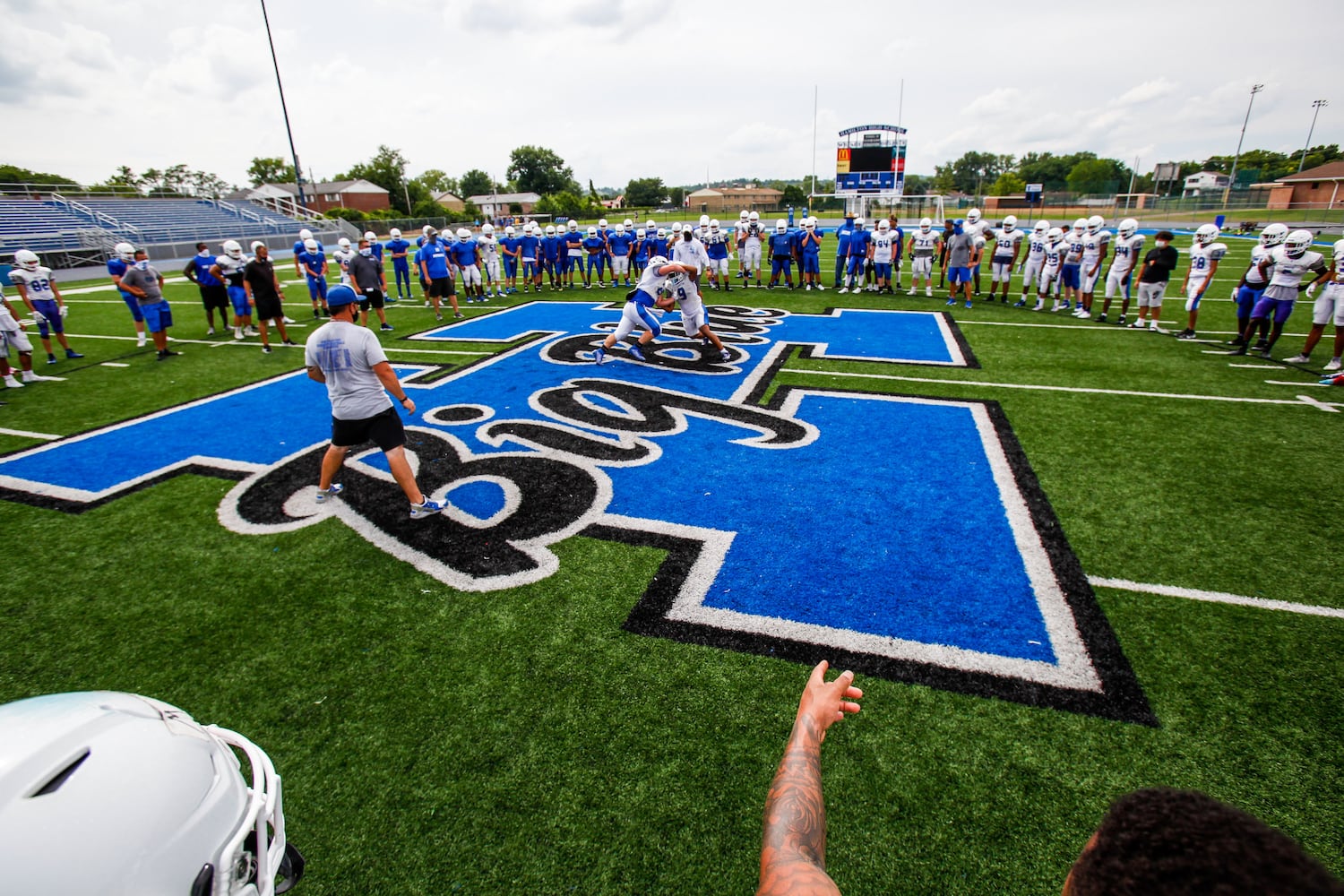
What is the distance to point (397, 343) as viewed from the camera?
12.5 meters

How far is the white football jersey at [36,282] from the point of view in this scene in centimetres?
1065

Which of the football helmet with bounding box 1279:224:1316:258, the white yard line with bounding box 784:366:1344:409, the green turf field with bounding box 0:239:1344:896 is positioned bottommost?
the green turf field with bounding box 0:239:1344:896

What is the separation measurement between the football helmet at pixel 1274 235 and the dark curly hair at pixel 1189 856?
43.3 ft

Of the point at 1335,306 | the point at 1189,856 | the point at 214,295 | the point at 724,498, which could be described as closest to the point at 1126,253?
the point at 1335,306

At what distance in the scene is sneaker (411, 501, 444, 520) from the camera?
5504mm

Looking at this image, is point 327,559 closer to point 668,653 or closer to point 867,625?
point 668,653

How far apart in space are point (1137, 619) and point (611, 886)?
147 inches

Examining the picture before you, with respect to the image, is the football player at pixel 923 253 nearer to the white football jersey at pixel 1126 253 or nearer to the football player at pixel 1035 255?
the football player at pixel 1035 255

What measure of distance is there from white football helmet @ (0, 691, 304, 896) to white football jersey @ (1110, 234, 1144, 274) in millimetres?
15398

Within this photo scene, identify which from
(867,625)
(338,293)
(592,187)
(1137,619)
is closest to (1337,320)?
(1137,619)

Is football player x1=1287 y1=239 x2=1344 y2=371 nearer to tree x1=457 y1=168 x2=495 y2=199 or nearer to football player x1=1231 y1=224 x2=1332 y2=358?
football player x1=1231 y1=224 x2=1332 y2=358

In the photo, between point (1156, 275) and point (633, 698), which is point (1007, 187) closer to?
point (1156, 275)

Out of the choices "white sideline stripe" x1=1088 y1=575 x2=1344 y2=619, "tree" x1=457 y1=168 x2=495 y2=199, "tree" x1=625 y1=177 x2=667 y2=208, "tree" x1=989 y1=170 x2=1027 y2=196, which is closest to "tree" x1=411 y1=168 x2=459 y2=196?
"tree" x1=457 y1=168 x2=495 y2=199

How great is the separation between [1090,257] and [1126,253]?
0.98m
